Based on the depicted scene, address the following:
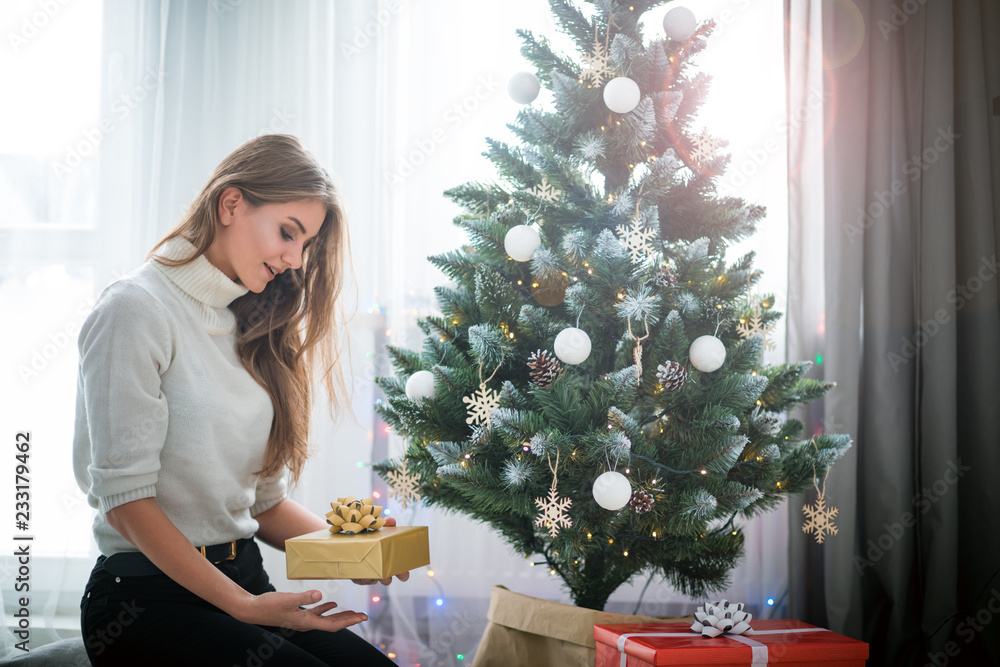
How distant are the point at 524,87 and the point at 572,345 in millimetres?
589

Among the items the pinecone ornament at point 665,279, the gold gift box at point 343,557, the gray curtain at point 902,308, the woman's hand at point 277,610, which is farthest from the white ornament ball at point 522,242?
the gray curtain at point 902,308

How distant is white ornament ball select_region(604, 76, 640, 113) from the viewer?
4.06 feet

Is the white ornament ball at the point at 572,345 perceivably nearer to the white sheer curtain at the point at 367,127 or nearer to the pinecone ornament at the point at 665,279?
the pinecone ornament at the point at 665,279

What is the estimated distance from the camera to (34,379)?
2.03m

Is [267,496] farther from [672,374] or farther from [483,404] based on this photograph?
[672,374]

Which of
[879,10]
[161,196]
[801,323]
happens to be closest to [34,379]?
[161,196]

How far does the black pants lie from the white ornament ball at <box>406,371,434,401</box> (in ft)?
1.60

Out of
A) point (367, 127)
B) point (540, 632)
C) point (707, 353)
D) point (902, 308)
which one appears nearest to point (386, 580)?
point (540, 632)

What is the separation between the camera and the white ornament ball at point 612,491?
1063 millimetres

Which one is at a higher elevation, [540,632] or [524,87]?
[524,87]

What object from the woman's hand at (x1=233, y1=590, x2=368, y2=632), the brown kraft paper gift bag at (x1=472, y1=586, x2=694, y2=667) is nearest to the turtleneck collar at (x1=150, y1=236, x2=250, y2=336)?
the woman's hand at (x1=233, y1=590, x2=368, y2=632)

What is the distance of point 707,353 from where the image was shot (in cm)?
119

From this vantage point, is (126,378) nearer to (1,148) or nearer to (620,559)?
(620,559)

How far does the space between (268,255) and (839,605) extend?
1726 mm
